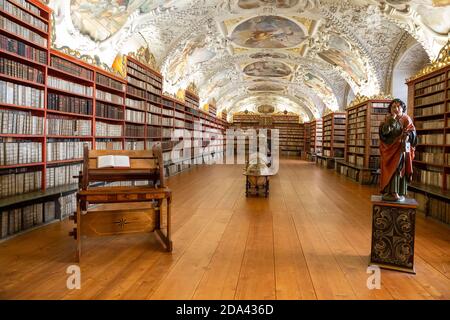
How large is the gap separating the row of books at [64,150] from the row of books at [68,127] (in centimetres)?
20

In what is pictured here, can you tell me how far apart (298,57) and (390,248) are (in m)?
14.9

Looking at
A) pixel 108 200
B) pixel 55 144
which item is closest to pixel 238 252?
pixel 108 200

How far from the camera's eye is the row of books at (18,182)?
17.2ft

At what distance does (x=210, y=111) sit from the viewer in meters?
24.1

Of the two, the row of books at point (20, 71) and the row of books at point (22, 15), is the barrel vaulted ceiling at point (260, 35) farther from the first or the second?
the row of books at point (20, 71)

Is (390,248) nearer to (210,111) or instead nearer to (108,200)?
(108,200)

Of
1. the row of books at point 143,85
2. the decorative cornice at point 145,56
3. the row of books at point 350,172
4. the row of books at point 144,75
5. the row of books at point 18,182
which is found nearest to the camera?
the row of books at point 18,182

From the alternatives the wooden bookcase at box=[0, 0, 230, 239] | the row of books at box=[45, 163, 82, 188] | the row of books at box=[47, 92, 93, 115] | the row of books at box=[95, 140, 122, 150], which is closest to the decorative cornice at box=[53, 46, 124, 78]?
the wooden bookcase at box=[0, 0, 230, 239]

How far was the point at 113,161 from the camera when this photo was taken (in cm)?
448

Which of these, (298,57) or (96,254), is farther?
(298,57)

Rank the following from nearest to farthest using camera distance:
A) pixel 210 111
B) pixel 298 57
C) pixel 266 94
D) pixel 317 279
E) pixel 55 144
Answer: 1. pixel 317 279
2. pixel 55 144
3. pixel 298 57
4. pixel 210 111
5. pixel 266 94

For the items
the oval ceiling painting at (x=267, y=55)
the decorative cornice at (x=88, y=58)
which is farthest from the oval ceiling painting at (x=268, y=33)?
the decorative cornice at (x=88, y=58)
